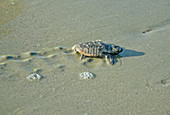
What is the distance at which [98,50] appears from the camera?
3953 millimetres

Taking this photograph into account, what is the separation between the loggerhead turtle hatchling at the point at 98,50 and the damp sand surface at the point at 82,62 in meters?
0.13

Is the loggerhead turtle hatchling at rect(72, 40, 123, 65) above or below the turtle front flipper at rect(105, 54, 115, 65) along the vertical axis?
above

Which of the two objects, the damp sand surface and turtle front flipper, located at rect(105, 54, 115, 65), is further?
turtle front flipper, located at rect(105, 54, 115, 65)

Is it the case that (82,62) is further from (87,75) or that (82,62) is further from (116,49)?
(116,49)

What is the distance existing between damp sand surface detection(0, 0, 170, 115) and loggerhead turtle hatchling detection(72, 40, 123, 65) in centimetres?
13

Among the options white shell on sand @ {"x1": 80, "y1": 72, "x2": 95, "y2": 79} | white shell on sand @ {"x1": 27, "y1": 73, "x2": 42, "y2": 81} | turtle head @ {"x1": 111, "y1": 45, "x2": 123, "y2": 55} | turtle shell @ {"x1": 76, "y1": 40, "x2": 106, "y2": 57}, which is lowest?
white shell on sand @ {"x1": 80, "y1": 72, "x2": 95, "y2": 79}

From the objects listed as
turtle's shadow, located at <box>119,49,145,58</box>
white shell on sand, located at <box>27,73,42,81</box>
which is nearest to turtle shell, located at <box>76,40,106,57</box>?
turtle's shadow, located at <box>119,49,145,58</box>

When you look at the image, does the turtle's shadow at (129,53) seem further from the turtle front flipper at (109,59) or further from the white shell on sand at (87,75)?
the white shell on sand at (87,75)

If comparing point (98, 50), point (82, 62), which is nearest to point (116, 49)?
point (98, 50)

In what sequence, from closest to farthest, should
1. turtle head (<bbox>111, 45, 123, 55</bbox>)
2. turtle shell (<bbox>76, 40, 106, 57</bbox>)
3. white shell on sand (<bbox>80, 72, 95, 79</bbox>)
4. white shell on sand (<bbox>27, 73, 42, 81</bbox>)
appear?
1. white shell on sand (<bbox>27, 73, 42, 81</bbox>)
2. white shell on sand (<bbox>80, 72, 95, 79</bbox>)
3. turtle shell (<bbox>76, 40, 106, 57</bbox>)
4. turtle head (<bbox>111, 45, 123, 55</bbox>)

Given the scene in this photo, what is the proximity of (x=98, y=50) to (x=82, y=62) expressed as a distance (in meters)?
0.38

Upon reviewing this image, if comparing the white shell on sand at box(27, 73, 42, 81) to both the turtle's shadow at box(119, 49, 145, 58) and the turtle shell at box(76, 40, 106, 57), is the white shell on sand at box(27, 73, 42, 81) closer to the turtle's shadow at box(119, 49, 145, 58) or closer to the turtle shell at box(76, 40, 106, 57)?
→ the turtle shell at box(76, 40, 106, 57)

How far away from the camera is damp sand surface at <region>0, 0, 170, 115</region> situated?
324cm

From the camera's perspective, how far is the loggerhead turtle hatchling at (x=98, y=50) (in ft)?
13.0
